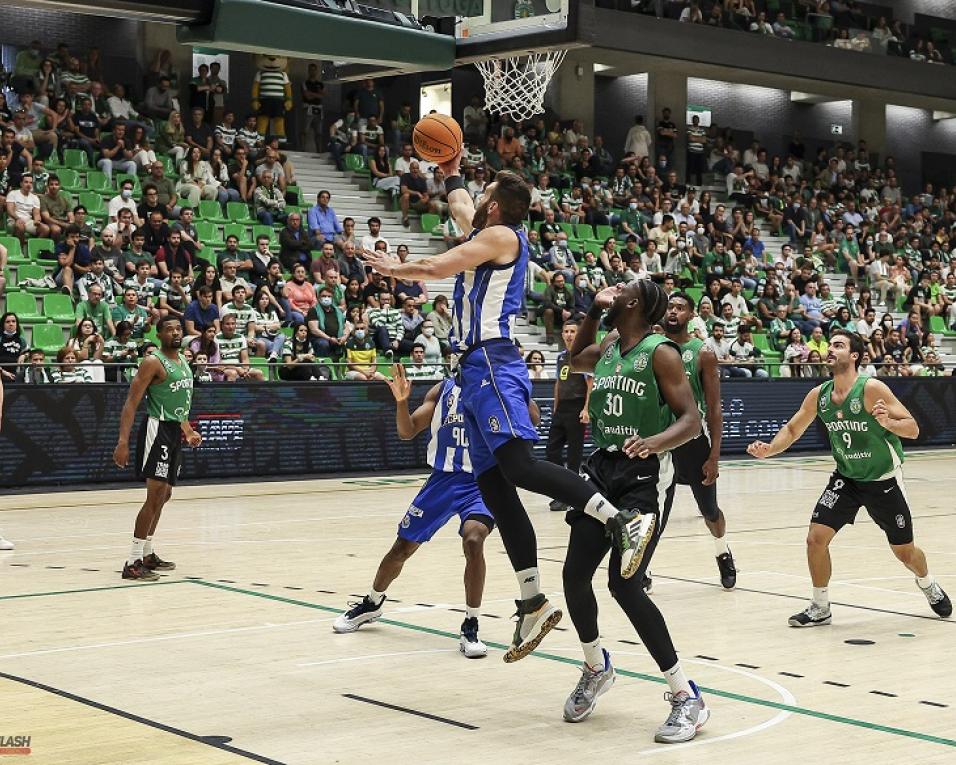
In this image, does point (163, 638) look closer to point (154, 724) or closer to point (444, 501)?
point (444, 501)

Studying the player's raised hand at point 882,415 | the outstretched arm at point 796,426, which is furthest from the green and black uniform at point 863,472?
the player's raised hand at point 882,415

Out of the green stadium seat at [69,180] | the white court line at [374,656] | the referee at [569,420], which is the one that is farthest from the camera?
the green stadium seat at [69,180]

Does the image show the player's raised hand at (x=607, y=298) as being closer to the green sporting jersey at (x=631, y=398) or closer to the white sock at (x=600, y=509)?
the green sporting jersey at (x=631, y=398)

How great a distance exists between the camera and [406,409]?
26.4 ft

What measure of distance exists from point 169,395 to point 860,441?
4.98m

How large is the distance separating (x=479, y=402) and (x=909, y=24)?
33.6 m

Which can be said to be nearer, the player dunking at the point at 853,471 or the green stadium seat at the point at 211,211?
the player dunking at the point at 853,471

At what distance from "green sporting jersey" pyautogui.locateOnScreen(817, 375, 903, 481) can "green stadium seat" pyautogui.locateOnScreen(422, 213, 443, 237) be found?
49.3 feet

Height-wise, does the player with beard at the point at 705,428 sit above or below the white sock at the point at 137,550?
above

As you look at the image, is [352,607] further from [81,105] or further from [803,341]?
[803,341]

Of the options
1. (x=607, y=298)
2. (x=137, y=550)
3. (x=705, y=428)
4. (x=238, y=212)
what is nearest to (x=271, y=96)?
(x=238, y=212)

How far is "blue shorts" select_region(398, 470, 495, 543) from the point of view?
8078mm

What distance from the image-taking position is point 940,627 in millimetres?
8758

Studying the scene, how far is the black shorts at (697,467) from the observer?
10.1 meters
